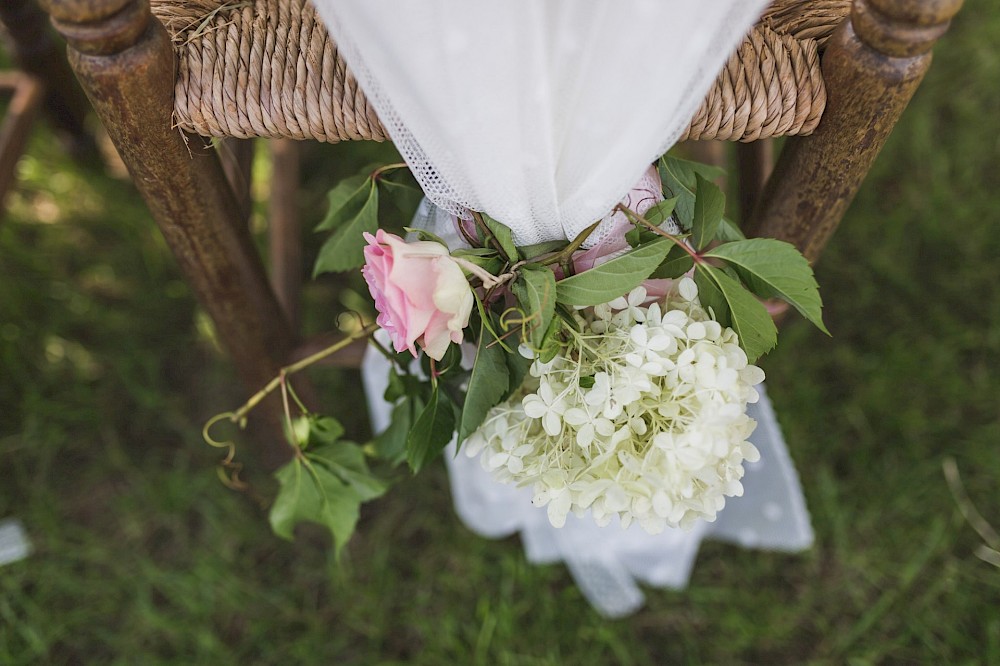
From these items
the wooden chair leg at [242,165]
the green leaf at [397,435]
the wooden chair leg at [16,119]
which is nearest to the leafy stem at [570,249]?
the green leaf at [397,435]

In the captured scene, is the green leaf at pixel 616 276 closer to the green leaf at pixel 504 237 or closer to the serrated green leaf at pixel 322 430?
the green leaf at pixel 504 237

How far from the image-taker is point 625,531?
109 centimetres

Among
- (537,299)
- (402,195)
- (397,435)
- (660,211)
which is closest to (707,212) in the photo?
(660,211)

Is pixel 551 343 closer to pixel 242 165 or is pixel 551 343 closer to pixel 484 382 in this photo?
pixel 484 382

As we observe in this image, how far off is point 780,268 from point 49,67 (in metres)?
1.23

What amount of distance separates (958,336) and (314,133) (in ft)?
3.77

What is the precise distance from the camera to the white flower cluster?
56cm

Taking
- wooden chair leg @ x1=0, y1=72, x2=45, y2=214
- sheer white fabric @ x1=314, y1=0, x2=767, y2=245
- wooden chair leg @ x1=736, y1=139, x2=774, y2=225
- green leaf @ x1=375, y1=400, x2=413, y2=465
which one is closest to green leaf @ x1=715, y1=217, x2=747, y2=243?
sheer white fabric @ x1=314, y1=0, x2=767, y2=245

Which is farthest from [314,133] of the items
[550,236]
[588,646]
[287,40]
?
[588,646]

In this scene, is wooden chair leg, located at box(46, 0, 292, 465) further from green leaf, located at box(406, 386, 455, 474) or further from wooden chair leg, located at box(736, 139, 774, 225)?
wooden chair leg, located at box(736, 139, 774, 225)

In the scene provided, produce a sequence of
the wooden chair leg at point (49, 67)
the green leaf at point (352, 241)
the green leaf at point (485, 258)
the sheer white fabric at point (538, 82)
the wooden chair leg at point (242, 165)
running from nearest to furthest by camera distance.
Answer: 1. the sheer white fabric at point (538, 82)
2. the green leaf at point (485, 258)
3. the green leaf at point (352, 241)
4. the wooden chair leg at point (242, 165)
5. the wooden chair leg at point (49, 67)

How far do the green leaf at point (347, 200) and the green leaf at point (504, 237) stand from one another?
6.3 inches

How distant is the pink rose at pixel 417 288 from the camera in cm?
52

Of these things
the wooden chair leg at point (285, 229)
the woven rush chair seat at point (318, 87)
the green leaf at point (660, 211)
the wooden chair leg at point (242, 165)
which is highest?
the woven rush chair seat at point (318, 87)
